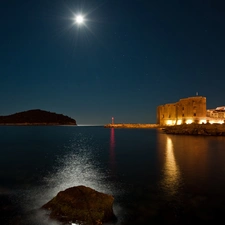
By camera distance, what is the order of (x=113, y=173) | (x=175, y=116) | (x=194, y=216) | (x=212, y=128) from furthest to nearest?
(x=175, y=116), (x=212, y=128), (x=113, y=173), (x=194, y=216)

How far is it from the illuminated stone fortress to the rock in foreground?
2650 inches

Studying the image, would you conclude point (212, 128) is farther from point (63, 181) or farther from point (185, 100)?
point (63, 181)

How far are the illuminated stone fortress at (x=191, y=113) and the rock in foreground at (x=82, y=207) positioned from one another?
6731 centimetres

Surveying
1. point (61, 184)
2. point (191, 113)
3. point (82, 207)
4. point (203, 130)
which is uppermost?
point (191, 113)

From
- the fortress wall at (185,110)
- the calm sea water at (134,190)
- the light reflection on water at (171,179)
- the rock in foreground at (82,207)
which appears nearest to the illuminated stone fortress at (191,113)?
the fortress wall at (185,110)

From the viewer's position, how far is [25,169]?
17016 mm

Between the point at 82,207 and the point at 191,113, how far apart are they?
70.0 m

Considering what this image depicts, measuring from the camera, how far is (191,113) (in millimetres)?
71500

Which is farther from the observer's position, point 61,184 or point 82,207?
point 61,184

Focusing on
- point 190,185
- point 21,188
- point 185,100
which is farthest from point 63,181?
point 185,100

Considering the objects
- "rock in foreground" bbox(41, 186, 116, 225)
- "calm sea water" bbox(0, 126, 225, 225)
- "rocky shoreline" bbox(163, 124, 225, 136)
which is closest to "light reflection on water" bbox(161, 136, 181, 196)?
"calm sea water" bbox(0, 126, 225, 225)

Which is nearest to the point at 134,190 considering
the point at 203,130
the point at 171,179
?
the point at 171,179

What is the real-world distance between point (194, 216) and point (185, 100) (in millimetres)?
70988

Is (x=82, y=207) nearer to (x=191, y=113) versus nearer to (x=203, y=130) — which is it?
(x=203, y=130)
